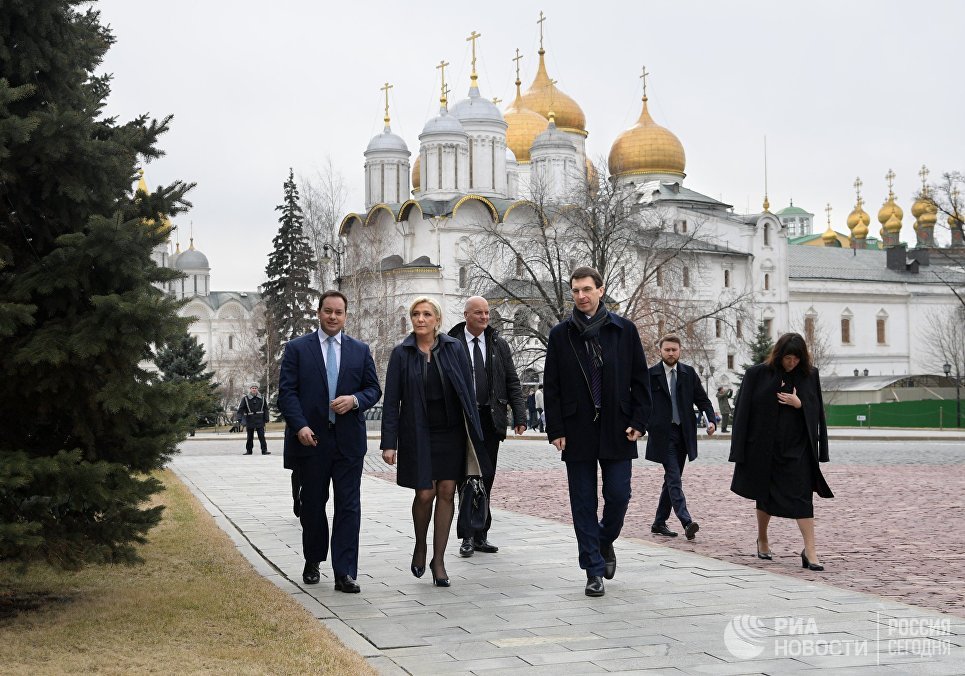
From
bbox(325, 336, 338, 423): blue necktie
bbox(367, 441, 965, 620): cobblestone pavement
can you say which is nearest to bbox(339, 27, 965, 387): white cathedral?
bbox(367, 441, 965, 620): cobblestone pavement

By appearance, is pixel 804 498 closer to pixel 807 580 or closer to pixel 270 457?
pixel 807 580

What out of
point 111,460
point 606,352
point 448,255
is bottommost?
point 111,460

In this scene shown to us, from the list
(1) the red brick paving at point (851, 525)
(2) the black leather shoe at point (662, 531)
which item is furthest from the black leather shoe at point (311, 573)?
(2) the black leather shoe at point (662, 531)

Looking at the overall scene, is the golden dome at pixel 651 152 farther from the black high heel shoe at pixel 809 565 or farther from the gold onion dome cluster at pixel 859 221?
the black high heel shoe at pixel 809 565

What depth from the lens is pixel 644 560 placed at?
8.94 metres

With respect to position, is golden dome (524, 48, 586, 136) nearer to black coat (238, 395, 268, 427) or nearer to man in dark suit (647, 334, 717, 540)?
A: black coat (238, 395, 268, 427)

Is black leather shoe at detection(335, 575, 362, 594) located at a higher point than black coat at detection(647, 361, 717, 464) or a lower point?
lower

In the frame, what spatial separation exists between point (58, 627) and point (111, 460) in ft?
3.13

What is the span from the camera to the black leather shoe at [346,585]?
25.3 ft

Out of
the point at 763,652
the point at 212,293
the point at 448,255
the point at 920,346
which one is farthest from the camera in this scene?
the point at 212,293

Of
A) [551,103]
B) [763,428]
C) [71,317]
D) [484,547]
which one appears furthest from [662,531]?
[551,103]

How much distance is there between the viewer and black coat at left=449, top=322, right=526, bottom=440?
9547 mm

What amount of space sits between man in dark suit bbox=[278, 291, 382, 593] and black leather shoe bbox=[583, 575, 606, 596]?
1.49 meters

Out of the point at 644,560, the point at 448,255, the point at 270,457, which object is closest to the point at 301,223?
the point at 448,255
